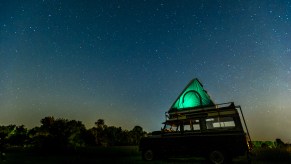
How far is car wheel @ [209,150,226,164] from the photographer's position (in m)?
9.35

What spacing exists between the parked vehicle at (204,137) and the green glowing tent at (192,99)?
908 millimetres

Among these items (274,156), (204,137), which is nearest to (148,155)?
(204,137)

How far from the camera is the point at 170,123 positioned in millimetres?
11453

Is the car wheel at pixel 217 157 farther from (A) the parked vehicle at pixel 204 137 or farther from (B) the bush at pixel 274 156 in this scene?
(B) the bush at pixel 274 156

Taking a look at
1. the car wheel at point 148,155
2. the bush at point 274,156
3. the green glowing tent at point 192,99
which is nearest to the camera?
the car wheel at point 148,155

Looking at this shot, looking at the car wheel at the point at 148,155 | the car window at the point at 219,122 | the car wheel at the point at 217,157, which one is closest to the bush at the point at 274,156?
the car window at the point at 219,122

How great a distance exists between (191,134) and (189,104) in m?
3.08

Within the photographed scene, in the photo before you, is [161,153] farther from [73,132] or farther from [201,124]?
[73,132]

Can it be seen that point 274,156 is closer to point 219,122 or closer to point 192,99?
point 192,99

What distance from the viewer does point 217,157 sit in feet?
31.1

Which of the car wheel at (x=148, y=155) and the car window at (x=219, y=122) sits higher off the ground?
the car window at (x=219, y=122)

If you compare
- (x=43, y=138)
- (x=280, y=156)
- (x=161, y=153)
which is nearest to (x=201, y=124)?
(x=161, y=153)

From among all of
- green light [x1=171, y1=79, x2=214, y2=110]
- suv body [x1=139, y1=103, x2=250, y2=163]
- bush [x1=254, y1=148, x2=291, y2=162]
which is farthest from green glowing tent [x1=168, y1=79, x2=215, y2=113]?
bush [x1=254, y1=148, x2=291, y2=162]

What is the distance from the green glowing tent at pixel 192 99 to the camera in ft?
42.8
